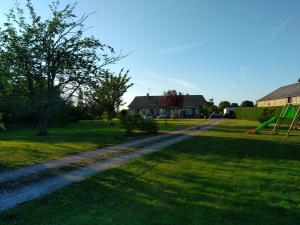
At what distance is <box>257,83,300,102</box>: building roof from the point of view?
60.4 m

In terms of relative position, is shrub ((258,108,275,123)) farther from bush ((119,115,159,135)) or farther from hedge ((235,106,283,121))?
bush ((119,115,159,135))

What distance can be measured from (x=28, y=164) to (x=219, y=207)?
7.08 metres

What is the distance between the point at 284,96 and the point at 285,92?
2.09m

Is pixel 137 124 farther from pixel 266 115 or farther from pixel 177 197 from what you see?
pixel 266 115

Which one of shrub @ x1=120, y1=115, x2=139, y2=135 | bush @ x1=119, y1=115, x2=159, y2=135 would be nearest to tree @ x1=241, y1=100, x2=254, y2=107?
bush @ x1=119, y1=115, x2=159, y2=135

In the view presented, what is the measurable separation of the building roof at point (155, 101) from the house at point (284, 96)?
18042mm

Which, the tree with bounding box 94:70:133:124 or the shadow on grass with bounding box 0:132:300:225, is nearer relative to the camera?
the shadow on grass with bounding box 0:132:300:225

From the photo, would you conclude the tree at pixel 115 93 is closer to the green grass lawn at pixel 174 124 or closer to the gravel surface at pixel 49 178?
the green grass lawn at pixel 174 124

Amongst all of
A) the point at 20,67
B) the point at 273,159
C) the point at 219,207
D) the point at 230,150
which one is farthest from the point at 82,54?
the point at 219,207

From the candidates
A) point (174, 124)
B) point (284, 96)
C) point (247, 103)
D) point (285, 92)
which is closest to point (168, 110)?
point (285, 92)

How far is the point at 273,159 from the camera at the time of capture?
1245 centimetres

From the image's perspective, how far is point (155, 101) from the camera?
9469cm

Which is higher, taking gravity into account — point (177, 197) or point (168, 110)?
point (168, 110)

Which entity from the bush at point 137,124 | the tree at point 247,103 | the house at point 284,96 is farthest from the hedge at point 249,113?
the tree at point 247,103
